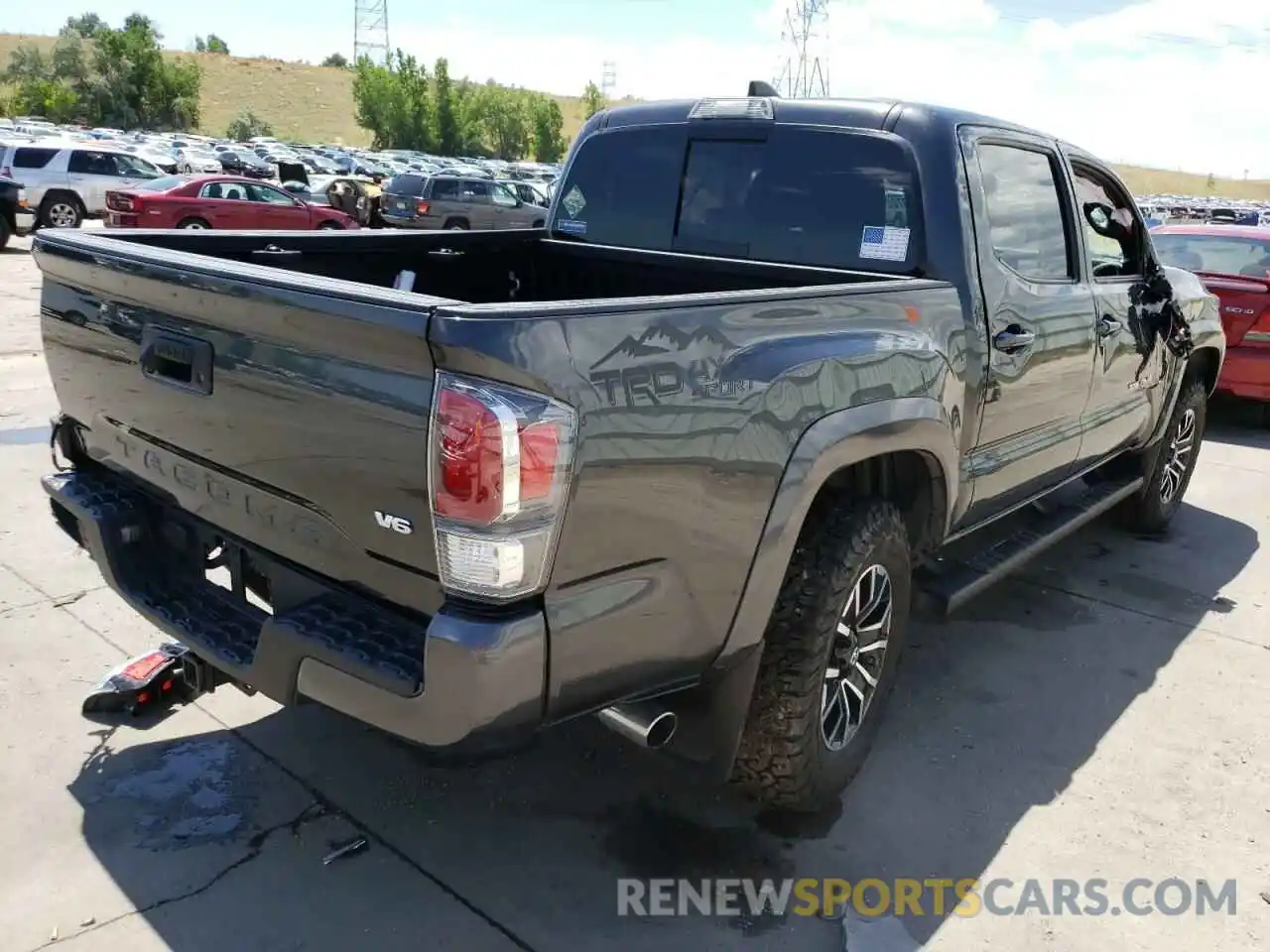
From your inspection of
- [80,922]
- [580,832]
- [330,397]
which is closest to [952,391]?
[580,832]

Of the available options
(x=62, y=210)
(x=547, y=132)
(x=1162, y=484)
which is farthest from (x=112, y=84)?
(x=1162, y=484)

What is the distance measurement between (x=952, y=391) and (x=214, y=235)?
8.03ft

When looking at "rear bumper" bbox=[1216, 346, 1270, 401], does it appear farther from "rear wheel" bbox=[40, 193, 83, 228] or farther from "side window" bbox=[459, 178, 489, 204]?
"rear wheel" bbox=[40, 193, 83, 228]

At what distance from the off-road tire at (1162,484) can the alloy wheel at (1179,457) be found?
0.03 ft

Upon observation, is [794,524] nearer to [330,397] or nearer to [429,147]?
[330,397]

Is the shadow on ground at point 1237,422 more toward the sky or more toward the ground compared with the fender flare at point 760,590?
more toward the ground

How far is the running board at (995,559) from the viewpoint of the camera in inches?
143

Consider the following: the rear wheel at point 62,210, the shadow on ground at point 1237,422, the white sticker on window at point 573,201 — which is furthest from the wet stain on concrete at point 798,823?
the rear wheel at point 62,210

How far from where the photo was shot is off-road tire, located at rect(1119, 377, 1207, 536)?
5.74 metres

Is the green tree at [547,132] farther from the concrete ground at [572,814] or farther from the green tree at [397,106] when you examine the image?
the concrete ground at [572,814]

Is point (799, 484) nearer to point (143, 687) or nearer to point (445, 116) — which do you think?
point (143, 687)

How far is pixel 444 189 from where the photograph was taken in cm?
2373

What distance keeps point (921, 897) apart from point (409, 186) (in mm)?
23137

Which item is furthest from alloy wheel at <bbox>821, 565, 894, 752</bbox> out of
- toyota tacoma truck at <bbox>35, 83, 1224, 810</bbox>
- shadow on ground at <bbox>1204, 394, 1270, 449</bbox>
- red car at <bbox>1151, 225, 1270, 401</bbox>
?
shadow on ground at <bbox>1204, 394, 1270, 449</bbox>
